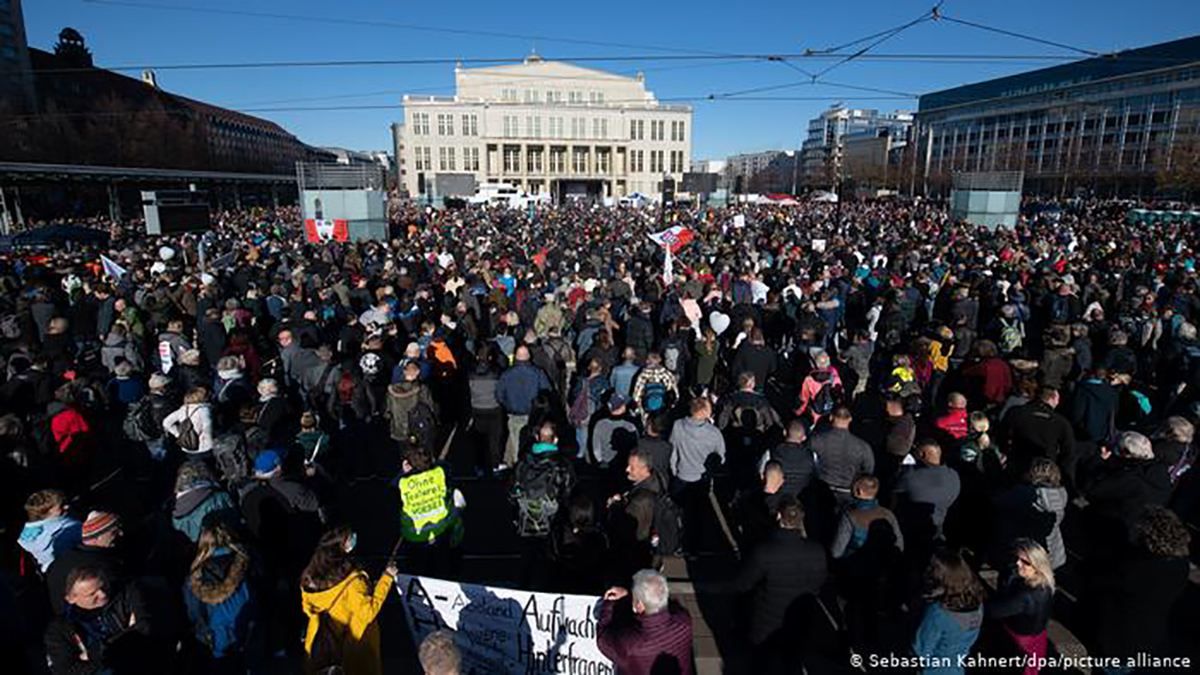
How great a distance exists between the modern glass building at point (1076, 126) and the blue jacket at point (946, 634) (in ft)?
205

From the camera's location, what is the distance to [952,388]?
7465 mm

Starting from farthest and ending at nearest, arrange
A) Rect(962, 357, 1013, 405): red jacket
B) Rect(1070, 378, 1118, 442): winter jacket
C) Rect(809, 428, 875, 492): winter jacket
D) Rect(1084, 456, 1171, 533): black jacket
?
Rect(962, 357, 1013, 405): red jacket
Rect(1070, 378, 1118, 442): winter jacket
Rect(809, 428, 875, 492): winter jacket
Rect(1084, 456, 1171, 533): black jacket

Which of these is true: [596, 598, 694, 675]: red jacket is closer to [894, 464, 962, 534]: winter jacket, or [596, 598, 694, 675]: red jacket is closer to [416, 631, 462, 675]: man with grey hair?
[416, 631, 462, 675]: man with grey hair

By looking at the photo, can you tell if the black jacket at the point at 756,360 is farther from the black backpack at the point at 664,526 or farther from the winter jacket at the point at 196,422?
the winter jacket at the point at 196,422

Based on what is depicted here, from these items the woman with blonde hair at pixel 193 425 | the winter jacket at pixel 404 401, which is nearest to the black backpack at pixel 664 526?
the winter jacket at pixel 404 401

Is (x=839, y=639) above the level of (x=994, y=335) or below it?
below

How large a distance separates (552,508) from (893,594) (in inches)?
98.3

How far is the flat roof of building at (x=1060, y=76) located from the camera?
240ft

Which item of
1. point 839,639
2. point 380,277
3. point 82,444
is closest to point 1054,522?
point 839,639

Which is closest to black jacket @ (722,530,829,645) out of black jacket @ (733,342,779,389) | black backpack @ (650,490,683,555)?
black backpack @ (650,490,683,555)

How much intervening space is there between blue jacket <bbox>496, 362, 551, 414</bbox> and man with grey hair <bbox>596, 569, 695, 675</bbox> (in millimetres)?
3547

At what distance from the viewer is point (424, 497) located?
176 inches

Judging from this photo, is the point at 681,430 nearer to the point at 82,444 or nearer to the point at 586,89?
the point at 82,444

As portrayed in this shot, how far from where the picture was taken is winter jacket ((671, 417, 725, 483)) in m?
5.25
